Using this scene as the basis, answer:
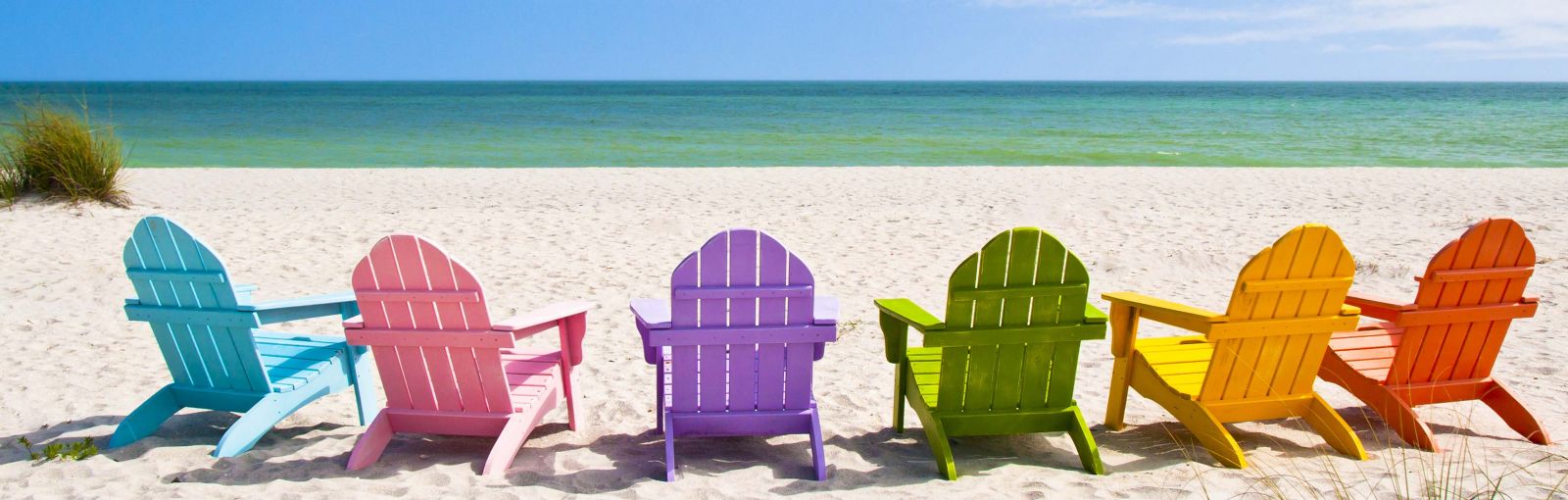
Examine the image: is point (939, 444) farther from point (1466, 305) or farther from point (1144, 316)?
point (1466, 305)

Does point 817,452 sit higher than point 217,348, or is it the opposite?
point 217,348

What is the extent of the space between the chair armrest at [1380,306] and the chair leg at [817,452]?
2061 millimetres

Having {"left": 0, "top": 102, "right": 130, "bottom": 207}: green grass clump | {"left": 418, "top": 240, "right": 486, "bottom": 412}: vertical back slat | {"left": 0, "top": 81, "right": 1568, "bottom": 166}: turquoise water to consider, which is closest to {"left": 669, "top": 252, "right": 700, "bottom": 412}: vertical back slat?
{"left": 418, "top": 240, "right": 486, "bottom": 412}: vertical back slat

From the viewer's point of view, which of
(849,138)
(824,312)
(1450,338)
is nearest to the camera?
(824,312)

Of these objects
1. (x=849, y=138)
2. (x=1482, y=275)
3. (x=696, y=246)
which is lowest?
(x=849, y=138)

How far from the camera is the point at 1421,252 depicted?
288 inches

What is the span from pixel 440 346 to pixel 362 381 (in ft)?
2.81

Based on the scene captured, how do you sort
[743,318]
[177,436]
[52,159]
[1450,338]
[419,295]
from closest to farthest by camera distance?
1. [419,295]
2. [743,318]
3. [1450,338]
4. [177,436]
5. [52,159]

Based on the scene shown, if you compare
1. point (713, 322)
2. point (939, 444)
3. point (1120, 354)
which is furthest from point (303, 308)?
point (1120, 354)

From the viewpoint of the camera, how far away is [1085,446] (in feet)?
10.6

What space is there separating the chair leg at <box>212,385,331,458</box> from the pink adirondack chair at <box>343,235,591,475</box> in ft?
1.24

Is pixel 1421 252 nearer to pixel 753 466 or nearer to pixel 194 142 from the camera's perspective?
pixel 753 466

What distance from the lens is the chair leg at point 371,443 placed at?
3221mm

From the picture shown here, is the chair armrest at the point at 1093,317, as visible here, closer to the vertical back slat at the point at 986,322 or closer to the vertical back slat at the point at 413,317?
the vertical back slat at the point at 986,322
